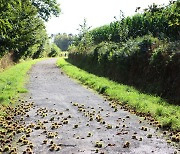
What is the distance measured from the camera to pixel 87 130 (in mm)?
9727

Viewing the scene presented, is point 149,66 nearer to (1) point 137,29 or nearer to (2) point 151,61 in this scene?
(2) point 151,61

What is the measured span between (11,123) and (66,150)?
3.54 meters

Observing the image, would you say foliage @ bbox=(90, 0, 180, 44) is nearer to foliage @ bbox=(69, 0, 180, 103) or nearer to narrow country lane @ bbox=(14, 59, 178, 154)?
foliage @ bbox=(69, 0, 180, 103)

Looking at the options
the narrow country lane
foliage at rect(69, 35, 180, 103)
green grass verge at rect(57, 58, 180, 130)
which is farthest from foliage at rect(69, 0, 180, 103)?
the narrow country lane

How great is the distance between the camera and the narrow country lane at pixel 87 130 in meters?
7.96

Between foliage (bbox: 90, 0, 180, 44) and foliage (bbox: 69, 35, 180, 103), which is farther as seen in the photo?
foliage (bbox: 90, 0, 180, 44)

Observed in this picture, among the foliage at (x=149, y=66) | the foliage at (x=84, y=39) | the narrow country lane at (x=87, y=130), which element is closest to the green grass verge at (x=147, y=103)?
the narrow country lane at (x=87, y=130)

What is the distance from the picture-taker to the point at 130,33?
35406 mm

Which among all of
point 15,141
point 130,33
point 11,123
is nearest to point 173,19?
point 15,141

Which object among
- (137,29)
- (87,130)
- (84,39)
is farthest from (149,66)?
(84,39)

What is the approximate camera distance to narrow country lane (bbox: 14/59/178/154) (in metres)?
7.96

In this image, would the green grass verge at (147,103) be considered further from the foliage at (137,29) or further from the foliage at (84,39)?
the foliage at (84,39)

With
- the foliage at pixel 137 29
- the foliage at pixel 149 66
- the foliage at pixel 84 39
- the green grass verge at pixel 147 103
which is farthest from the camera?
the foliage at pixel 84 39

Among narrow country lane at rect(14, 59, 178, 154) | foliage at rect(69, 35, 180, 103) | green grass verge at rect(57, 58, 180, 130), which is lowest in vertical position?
narrow country lane at rect(14, 59, 178, 154)
